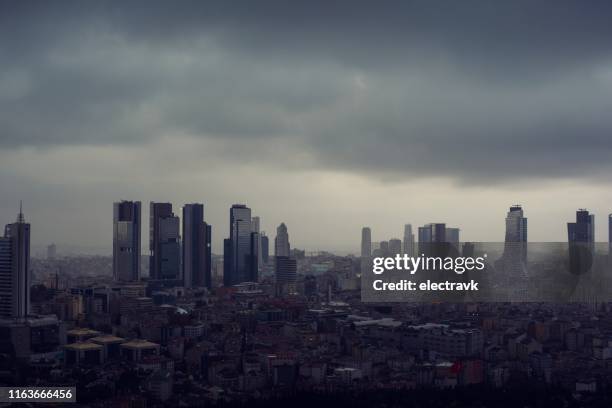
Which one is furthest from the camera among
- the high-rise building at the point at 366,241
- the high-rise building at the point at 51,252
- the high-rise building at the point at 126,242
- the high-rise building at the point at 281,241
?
the high-rise building at the point at 51,252

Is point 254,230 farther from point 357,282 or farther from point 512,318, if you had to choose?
point 512,318

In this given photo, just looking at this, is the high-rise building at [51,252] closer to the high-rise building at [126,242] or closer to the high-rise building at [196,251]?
the high-rise building at [126,242]

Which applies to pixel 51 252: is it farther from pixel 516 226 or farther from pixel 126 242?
pixel 516 226

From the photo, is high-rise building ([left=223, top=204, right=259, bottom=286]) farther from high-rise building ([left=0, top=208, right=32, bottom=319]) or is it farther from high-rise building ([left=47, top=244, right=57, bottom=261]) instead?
high-rise building ([left=0, top=208, right=32, bottom=319])

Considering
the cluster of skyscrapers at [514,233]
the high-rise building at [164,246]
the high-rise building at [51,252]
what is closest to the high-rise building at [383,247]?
the cluster of skyscrapers at [514,233]

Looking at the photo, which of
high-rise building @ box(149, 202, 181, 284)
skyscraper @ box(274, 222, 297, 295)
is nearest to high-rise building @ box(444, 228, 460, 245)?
skyscraper @ box(274, 222, 297, 295)

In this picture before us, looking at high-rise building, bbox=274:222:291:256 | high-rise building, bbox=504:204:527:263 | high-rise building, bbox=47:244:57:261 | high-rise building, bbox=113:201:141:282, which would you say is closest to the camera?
high-rise building, bbox=504:204:527:263

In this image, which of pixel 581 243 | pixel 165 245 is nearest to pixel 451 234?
pixel 581 243
